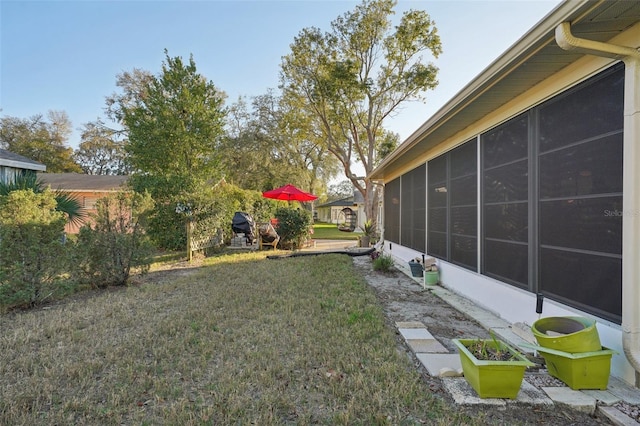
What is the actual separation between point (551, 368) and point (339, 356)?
1556mm

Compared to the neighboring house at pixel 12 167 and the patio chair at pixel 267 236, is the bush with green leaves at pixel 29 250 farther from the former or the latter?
the patio chair at pixel 267 236

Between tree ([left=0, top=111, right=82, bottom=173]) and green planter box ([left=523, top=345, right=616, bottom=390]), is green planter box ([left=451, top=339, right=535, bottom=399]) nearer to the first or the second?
green planter box ([left=523, top=345, right=616, bottom=390])

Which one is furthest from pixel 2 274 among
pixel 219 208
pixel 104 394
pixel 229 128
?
pixel 229 128

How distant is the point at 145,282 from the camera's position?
235 inches

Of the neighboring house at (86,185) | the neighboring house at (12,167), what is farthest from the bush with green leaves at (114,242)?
the neighboring house at (86,185)

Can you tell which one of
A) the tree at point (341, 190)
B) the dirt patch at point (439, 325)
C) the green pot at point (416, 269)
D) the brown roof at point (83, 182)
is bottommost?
the dirt patch at point (439, 325)

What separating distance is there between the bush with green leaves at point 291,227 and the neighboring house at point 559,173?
280 inches

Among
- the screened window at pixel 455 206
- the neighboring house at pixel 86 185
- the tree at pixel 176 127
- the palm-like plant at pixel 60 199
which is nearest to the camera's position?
the screened window at pixel 455 206

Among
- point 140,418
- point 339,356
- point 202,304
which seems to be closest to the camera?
point 140,418

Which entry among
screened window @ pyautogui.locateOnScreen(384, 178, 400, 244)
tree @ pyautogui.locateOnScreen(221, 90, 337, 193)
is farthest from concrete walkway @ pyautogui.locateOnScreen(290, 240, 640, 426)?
tree @ pyautogui.locateOnScreen(221, 90, 337, 193)

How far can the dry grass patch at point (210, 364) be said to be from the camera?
1972mm

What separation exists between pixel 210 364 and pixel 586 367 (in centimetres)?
267

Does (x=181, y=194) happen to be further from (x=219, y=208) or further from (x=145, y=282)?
(x=145, y=282)

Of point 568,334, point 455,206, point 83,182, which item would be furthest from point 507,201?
point 83,182
